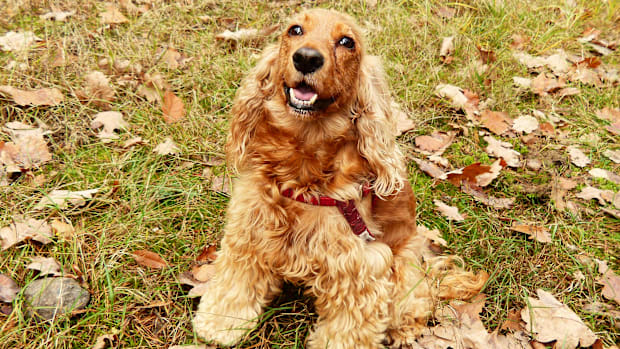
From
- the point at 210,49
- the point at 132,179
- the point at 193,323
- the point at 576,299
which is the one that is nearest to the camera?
the point at 193,323

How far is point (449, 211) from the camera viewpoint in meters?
3.53

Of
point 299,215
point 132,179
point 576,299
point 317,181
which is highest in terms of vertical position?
point 317,181

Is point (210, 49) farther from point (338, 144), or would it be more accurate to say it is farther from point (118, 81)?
point (338, 144)

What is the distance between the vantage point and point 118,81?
4086 millimetres

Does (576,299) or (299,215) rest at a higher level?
(299,215)

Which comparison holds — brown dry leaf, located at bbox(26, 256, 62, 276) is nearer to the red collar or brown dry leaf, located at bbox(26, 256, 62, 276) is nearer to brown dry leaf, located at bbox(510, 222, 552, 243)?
the red collar

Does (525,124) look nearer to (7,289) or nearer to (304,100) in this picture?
(304,100)

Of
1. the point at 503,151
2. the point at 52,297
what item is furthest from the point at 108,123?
the point at 503,151

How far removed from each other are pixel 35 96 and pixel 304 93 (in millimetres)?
2740

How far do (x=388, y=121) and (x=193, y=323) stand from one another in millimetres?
1668

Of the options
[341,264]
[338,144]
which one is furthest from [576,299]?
[338,144]

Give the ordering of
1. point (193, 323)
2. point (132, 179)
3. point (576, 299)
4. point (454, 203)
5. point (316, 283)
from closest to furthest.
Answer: point (316, 283), point (193, 323), point (576, 299), point (132, 179), point (454, 203)

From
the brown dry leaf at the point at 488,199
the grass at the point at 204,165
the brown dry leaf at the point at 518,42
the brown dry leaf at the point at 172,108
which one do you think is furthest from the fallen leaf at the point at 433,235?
the brown dry leaf at the point at 518,42

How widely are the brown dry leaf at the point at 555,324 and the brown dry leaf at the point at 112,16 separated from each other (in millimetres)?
4596
